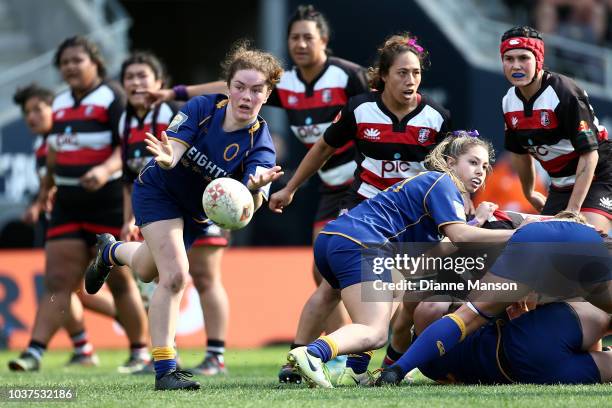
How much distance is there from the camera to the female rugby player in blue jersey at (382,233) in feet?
18.0

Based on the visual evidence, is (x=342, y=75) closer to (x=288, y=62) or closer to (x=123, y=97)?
(x=123, y=97)

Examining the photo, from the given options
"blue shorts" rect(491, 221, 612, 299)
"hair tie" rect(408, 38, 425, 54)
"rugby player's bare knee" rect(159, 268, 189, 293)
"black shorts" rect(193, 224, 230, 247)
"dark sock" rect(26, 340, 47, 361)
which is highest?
"hair tie" rect(408, 38, 425, 54)

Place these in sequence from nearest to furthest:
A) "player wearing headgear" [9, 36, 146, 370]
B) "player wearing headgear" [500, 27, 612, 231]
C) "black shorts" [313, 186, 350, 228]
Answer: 1. "player wearing headgear" [500, 27, 612, 231]
2. "black shorts" [313, 186, 350, 228]
3. "player wearing headgear" [9, 36, 146, 370]

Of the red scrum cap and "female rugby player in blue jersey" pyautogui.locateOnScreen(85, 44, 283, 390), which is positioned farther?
the red scrum cap

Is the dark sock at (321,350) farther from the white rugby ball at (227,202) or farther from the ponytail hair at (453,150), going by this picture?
the ponytail hair at (453,150)

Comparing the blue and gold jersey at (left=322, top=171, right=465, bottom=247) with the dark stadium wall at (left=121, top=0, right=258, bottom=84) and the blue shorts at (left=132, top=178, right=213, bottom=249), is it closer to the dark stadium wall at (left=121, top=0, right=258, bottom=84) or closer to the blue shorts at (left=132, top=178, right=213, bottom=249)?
the blue shorts at (left=132, top=178, right=213, bottom=249)

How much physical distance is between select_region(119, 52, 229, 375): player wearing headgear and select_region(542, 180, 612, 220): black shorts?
2.35 meters

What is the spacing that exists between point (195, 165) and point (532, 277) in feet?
6.29

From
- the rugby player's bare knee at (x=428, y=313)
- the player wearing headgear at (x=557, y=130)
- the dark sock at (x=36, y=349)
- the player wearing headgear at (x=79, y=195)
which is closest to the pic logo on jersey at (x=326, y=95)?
the player wearing headgear at (x=557, y=130)

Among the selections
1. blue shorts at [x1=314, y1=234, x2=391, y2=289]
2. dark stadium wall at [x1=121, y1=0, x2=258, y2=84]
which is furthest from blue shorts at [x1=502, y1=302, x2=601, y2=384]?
dark stadium wall at [x1=121, y1=0, x2=258, y2=84]

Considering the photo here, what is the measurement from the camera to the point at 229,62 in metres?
6.21

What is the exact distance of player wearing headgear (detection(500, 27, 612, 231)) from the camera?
263 inches

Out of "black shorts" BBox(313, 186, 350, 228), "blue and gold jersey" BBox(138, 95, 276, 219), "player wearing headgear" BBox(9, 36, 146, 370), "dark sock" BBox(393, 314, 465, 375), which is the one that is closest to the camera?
"dark sock" BBox(393, 314, 465, 375)

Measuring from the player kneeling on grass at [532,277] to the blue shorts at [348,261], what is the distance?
0.42 metres
